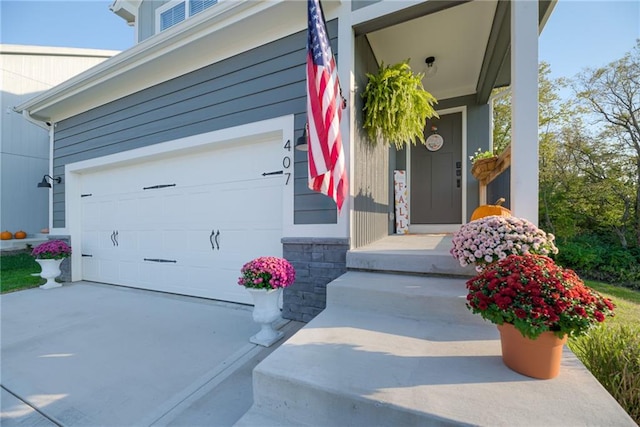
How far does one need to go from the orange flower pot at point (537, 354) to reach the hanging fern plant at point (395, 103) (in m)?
2.14

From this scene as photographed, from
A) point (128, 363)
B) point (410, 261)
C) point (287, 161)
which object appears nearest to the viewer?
point (128, 363)

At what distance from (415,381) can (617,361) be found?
1.39 m

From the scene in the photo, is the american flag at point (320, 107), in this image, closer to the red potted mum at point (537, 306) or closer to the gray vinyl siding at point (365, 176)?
the gray vinyl siding at point (365, 176)

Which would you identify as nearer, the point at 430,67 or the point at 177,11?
the point at 430,67

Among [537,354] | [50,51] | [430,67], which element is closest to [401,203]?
[430,67]

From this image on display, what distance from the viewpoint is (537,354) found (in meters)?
1.19

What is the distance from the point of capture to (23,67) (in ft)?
23.2

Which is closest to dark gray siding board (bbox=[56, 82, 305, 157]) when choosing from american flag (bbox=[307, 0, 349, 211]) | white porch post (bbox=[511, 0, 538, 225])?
american flag (bbox=[307, 0, 349, 211])

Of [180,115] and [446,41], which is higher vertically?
[446,41]

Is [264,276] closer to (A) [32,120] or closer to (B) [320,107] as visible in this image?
(B) [320,107]

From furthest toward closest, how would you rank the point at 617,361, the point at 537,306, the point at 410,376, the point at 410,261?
1. the point at 410,261
2. the point at 617,361
3. the point at 410,376
4. the point at 537,306

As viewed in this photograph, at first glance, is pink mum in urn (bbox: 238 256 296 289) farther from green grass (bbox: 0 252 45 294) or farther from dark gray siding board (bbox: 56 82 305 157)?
green grass (bbox: 0 252 45 294)

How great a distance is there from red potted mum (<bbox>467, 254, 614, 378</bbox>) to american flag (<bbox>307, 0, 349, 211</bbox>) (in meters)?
1.25

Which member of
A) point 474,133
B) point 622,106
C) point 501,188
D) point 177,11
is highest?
point 177,11
